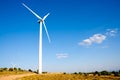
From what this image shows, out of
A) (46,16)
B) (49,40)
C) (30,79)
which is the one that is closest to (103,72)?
(49,40)

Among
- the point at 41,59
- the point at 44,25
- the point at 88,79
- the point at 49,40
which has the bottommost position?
the point at 88,79

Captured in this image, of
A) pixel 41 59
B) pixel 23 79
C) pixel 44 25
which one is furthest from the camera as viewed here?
pixel 44 25

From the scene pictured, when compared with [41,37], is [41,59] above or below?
below

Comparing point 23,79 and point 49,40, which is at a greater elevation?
point 49,40

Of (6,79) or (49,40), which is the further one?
(49,40)

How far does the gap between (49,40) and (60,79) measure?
17863 mm

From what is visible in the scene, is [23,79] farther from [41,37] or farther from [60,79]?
[41,37]

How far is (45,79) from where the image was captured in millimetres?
44656

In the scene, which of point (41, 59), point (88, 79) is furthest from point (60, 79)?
point (41, 59)

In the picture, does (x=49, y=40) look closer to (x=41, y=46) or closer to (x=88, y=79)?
(x=41, y=46)

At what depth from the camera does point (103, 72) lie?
64812mm

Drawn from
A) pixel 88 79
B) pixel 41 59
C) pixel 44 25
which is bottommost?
pixel 88 79

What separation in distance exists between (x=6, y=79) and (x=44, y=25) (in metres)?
23.5

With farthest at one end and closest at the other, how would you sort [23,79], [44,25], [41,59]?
[44,25], [41,59], [23,79]
